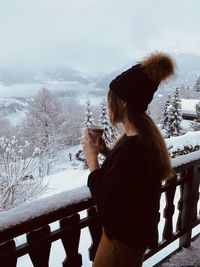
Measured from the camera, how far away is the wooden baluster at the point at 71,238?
6.96 ft

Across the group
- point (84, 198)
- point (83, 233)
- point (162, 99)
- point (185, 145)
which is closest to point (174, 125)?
point (185, 145)

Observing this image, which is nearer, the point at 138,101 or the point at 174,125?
the point at 138,101

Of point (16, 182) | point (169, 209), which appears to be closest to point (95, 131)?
point (169, 209)

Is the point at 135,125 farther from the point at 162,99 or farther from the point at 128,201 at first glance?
the point at 162,99

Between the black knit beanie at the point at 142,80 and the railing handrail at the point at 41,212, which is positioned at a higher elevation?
the black knit beanie at the point at 142,80

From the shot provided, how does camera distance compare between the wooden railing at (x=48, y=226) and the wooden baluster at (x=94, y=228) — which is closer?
the wooden railing at (x=48, y=226)

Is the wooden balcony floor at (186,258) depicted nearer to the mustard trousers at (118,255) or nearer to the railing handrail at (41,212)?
the railing handrail at (41,212)

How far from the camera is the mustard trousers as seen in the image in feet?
5.35

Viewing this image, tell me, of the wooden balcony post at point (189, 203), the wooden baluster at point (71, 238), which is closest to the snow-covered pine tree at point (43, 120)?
the wooden balcony post at point (189, 203)

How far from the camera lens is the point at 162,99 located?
74000mm

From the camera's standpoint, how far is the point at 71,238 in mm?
2191

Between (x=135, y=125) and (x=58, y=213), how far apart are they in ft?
2.59

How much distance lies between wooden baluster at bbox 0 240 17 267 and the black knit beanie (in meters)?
0.95

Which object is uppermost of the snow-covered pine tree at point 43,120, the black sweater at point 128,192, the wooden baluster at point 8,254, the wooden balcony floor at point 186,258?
the black sweater at point 128,192
